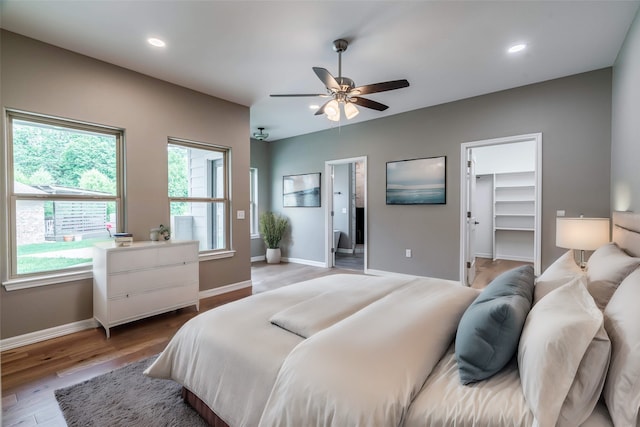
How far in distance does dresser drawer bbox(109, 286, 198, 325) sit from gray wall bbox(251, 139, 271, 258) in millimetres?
3139

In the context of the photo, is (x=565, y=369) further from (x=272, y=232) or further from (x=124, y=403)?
(x=272, y=232)

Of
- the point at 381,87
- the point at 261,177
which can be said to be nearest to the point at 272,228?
the point at 261,177

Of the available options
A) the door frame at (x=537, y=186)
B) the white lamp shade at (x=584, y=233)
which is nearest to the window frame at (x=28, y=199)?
the door frame at (x=537, y=186)

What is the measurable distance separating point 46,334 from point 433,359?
3385 millimetres

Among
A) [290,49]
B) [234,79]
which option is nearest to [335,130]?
[234,79]

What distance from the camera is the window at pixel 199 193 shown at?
3.73 meters

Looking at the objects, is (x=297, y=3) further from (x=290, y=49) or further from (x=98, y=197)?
(x=98, y=197)

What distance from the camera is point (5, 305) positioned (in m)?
2.51

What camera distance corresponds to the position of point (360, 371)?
3.46ft

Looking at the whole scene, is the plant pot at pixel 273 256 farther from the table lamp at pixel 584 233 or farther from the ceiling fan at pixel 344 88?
the table lamp at pixel 584 233

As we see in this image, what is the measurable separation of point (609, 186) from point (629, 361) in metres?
3.36

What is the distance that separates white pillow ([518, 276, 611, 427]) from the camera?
852 mm

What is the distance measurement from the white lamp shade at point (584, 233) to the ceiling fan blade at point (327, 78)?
8.32 feet

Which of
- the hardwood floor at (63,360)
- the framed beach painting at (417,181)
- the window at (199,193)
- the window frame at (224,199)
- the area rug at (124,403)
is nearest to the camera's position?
the area rug at (124,403)
